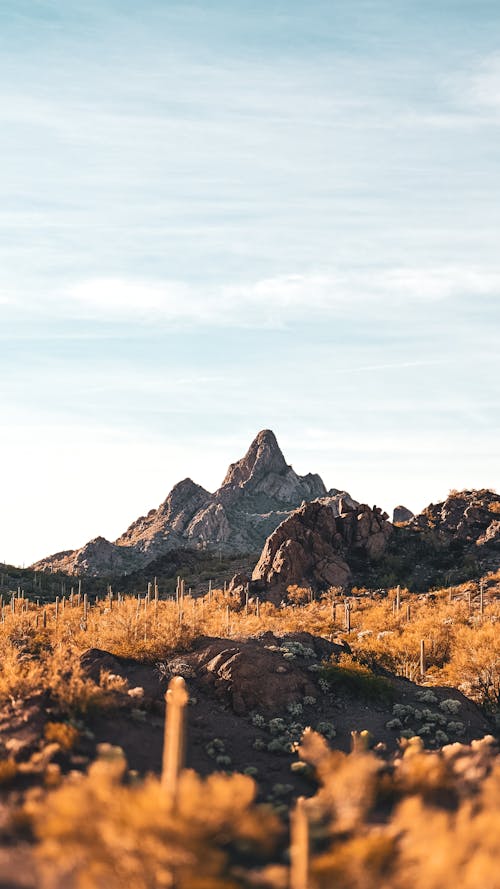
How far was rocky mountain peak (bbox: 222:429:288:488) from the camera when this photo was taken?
125m

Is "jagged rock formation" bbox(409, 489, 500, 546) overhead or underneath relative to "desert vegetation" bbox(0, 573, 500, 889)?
overhead

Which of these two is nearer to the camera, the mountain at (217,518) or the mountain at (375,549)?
the mountain at (375,549)

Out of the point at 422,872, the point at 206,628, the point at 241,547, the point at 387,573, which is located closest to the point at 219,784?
the point at 422,872

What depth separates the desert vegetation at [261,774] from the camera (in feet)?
31.1

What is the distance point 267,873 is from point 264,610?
39.3m

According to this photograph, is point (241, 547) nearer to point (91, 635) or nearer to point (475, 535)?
point (475, 535)

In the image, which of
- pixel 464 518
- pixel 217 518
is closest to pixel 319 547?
pixel 464 518

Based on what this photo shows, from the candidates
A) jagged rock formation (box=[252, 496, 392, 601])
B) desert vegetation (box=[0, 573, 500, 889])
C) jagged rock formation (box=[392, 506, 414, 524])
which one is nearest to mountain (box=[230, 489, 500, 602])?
jagged rock formation (box=[252, 496, 392, 601])

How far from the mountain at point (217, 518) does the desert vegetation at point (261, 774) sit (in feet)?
200

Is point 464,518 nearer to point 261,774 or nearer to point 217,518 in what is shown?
point 261,774

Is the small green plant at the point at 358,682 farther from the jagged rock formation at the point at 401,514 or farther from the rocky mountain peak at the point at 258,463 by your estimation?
the rocky mountain peak at the point at 258,463

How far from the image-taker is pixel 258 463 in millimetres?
125938

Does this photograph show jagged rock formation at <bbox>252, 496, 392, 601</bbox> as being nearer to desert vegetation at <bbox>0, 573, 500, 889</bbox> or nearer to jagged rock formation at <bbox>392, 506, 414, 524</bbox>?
desert vegetation at <bbox>0, 573, 500, 889</bbox>

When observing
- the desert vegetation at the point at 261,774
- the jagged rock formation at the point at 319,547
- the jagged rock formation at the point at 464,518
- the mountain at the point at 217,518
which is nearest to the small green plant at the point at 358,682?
the desert vegetation at the point at 261,774
